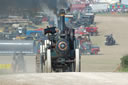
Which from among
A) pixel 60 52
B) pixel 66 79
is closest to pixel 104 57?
pixel 60 52

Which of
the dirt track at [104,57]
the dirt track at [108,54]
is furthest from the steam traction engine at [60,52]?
the dirt track at [108,54]

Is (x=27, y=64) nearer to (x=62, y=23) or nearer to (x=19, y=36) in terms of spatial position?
(x=62, y=23)

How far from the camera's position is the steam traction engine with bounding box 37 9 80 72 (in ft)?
63.5

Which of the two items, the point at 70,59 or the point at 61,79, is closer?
the point at 61,79

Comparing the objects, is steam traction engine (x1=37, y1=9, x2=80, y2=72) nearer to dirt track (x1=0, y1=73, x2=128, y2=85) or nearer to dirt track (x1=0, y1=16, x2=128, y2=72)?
dirt track (x1=0, y1=73, x2=128, y2=85)

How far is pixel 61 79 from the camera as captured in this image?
14117 millimetres

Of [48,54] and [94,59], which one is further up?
[48,54]

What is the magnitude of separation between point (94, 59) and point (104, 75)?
23.5m

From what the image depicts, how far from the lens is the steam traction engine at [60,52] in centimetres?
1936

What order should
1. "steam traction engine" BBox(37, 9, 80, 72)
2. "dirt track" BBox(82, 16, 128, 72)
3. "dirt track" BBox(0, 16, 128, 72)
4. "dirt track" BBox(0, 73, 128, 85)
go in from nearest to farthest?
"dirt track" BBox(0, 73, 128, 85)
"steam traction engine" BBox(37, 9, 80, 72)
"dirt track" BBox(0, 16, 128, 72)
"dirt track" BBox(82, 16, 128, 72)

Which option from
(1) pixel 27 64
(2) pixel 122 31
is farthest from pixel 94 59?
(2) pixel 122 31

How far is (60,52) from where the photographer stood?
19516 mm

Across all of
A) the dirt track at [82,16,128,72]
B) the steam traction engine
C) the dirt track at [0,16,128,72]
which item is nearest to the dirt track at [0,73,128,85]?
the steam traction engine

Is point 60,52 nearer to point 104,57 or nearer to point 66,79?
point 66,79
